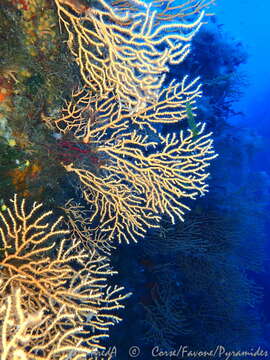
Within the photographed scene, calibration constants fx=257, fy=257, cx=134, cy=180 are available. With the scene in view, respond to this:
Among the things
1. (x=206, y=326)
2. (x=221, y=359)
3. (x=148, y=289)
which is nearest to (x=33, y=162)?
(x=148, y=289)

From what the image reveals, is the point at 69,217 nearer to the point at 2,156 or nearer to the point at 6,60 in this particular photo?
the point at 2,156

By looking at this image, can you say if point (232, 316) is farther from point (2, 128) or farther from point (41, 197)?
point (2, 128)

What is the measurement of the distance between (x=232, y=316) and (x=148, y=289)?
2918mm

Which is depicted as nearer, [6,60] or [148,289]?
[6,60]

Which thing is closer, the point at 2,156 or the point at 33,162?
the point at 2,156

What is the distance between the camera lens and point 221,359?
304 inches

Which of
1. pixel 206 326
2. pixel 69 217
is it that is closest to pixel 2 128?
pixel 69 217

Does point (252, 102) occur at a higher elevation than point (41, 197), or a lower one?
higher

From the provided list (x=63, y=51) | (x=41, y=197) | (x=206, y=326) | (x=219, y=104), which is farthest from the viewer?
(x=219, y=104)

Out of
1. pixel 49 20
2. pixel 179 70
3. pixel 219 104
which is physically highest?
pixel 219 104

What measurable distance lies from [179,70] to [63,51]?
5783 mm

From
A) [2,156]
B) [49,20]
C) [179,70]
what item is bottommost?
[2,156]

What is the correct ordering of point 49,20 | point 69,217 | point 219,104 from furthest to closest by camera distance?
1. point 219,104
2. point 69,217
3. point 49,20

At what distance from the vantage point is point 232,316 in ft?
25.0
